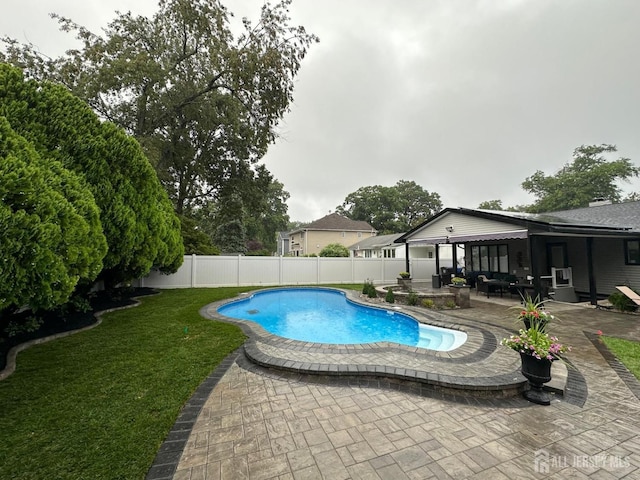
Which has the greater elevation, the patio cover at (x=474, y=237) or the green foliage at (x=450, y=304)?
the patio cover at (x=474, y=237)

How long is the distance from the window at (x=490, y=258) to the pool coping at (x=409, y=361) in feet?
Result: 30.3

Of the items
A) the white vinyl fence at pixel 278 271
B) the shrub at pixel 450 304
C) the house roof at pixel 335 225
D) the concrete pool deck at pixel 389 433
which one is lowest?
the concrete pool deck at pixel 389 433

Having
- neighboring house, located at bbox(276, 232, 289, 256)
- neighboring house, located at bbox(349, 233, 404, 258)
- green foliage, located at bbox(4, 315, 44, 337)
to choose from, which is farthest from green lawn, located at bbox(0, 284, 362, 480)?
neighboring house, located at bbox(276, 232, 289, 256)

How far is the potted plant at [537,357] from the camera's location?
3311mm

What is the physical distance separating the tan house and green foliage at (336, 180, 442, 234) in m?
9.45

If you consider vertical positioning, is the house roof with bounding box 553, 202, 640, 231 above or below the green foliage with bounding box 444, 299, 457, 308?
above

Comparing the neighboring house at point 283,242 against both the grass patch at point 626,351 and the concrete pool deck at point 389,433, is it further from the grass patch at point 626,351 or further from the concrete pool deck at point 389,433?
the concrete pool deck at point 389,433

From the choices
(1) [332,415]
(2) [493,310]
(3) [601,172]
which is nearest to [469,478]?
(1) [332,415]

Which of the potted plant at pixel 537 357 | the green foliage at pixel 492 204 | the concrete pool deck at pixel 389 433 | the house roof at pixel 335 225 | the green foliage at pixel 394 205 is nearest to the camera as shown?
the concrete pool deck at pixel 389 433

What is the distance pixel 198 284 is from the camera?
47.0 feet

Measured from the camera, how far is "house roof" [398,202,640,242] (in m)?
8.56

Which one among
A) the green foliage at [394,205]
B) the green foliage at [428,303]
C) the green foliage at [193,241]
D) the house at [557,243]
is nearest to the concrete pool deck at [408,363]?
the green foliage at [428,303]

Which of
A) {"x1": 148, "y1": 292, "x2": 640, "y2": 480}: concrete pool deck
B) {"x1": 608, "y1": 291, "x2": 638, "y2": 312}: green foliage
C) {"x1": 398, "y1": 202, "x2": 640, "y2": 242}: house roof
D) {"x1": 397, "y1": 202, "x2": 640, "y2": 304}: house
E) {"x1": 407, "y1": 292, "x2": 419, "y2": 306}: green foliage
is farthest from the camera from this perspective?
{"x1": 407, "y1": 292, "x2": 419, "y2": 306}: green foliage

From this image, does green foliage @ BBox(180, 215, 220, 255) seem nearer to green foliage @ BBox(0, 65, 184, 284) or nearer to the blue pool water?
the blue pool water
